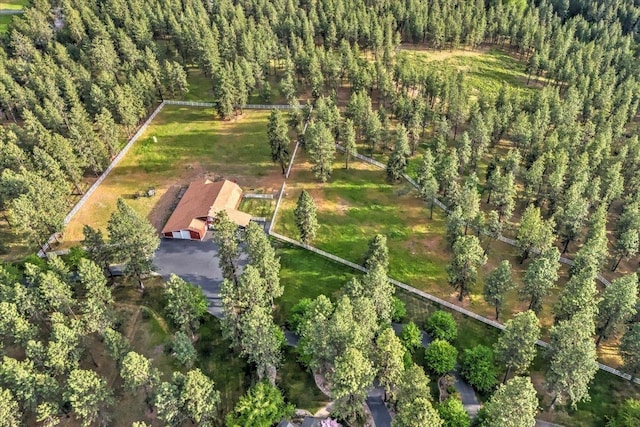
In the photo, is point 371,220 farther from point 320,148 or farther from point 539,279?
point 539,279

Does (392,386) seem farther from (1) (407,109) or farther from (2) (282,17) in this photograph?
(2) (282,17)

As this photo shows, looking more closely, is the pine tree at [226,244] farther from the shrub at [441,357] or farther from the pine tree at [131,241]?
the shrub at [441,357]

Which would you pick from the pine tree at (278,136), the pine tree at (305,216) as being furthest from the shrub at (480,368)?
the pine tree at (278,136)

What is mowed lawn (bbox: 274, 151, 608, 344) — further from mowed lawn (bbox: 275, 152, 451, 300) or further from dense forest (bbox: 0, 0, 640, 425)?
dense forest (bbox: 0, 0, 640, 425)

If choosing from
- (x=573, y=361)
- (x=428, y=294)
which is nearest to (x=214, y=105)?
(x=428, y=294)

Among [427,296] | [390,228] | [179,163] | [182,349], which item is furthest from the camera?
[179,163]

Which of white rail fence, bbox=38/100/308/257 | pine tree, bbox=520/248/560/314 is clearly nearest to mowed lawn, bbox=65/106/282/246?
white rail fence, bbox=38/100/308/257
